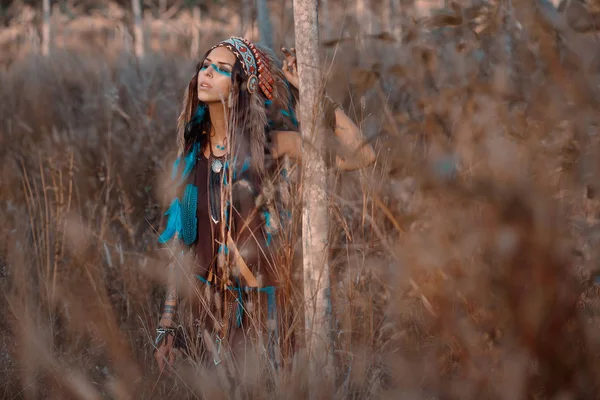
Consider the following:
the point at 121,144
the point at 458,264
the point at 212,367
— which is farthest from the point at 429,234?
the point at 121,144

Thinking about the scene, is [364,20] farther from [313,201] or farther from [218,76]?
[313,201]

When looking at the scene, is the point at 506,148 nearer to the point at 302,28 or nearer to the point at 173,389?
the point at 302,28

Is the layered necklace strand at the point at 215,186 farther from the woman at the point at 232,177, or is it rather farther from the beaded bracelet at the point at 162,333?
the beaded bracelet at the point at 162,333

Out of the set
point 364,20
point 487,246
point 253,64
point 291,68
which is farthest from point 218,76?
point 364,20

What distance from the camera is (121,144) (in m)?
4.68

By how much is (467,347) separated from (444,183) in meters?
0.38

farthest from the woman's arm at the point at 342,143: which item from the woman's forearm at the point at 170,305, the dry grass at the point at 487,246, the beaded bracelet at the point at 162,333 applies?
the beaded bracelet at the point at 162,333

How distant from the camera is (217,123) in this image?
98.2 inches

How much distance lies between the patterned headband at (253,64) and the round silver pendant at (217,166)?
26 centimetres

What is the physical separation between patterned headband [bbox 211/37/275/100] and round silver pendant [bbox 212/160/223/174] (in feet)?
0.85

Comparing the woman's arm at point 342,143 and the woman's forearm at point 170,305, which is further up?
the woman's arm at point 342,143

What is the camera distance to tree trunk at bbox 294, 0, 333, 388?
1778mm

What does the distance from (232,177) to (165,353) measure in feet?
2.12

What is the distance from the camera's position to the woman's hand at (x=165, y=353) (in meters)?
2.41
